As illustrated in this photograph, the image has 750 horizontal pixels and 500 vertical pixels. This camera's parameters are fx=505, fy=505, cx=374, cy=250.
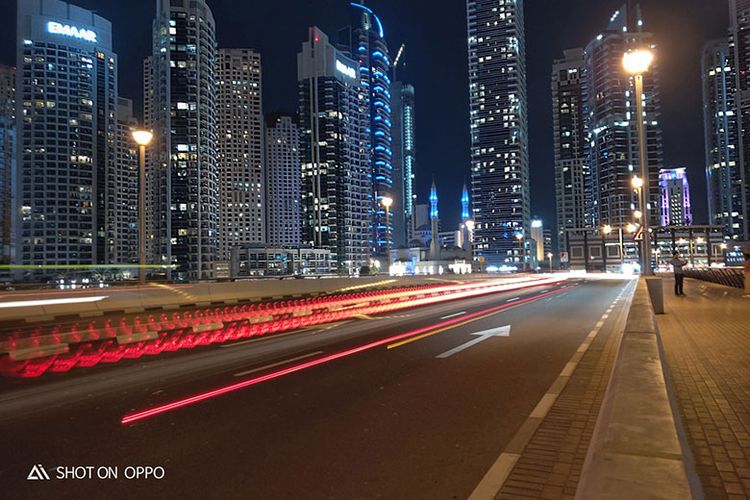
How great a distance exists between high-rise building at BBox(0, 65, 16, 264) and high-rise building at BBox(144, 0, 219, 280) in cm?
4009

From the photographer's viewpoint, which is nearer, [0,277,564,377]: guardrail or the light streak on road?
[0,277,564,377]: guardrail

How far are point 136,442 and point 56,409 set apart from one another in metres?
2.25

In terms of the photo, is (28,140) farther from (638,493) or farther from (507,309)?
(638,493)

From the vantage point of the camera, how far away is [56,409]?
22.2 ft

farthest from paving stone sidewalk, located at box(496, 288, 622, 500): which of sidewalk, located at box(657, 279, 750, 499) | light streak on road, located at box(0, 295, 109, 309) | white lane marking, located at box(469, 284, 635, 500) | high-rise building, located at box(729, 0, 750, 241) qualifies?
high-rise building, located at box(729, 0, 750, 241)

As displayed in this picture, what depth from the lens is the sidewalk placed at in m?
4.12

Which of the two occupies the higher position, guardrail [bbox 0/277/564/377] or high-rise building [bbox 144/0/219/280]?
high-rise building [bbox 144/0/219/280]

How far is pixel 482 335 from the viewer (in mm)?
13406

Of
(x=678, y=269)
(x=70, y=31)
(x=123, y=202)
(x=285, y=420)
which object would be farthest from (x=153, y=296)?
(x=123, y=202)

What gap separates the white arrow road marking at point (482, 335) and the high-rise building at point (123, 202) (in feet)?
555

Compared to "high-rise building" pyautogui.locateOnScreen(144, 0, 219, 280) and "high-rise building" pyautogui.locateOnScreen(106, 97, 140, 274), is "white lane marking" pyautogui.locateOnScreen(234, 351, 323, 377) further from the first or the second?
"high-rise building" pyautogui.locateOnScreen(106, 97, 140, 274)

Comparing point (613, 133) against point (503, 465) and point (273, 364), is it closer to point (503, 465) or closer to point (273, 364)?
point (273, 364)

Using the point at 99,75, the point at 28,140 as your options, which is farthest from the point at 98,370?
the point at 99,75

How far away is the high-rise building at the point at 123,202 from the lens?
538ft
